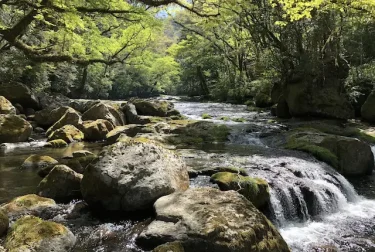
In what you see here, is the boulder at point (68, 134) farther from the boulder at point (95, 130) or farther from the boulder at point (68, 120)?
the boulder at point (68, 120)

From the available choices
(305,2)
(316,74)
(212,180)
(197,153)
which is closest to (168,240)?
(212,180)

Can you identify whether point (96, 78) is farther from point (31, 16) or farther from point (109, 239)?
point (109, 239)

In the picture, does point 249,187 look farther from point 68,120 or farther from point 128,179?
point 68,120

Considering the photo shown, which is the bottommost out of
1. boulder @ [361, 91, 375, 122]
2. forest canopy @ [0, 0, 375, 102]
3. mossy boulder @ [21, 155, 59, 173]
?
mossy boulder @ [21, 155, 59, 173]

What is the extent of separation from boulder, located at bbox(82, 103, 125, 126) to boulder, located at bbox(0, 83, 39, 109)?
454 cm

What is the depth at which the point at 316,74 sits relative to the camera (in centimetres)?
1702

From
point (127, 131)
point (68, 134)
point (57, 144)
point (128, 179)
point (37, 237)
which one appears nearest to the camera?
point (37, 237)

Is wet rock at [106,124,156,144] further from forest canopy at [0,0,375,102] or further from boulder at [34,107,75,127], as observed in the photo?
boulder at [34,107,75,127]

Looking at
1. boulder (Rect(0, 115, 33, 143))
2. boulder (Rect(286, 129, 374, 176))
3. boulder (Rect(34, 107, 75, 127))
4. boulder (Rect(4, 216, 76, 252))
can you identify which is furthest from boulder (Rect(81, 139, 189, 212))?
boulder (Rect(34, 107, 75, 127))

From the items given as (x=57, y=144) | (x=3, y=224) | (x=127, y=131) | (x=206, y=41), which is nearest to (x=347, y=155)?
(x=127, y=131)

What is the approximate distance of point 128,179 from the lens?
6.27 metres

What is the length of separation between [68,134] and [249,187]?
379 inches

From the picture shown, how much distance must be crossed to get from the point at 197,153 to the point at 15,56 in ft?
48.1

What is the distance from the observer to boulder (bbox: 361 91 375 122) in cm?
1600
